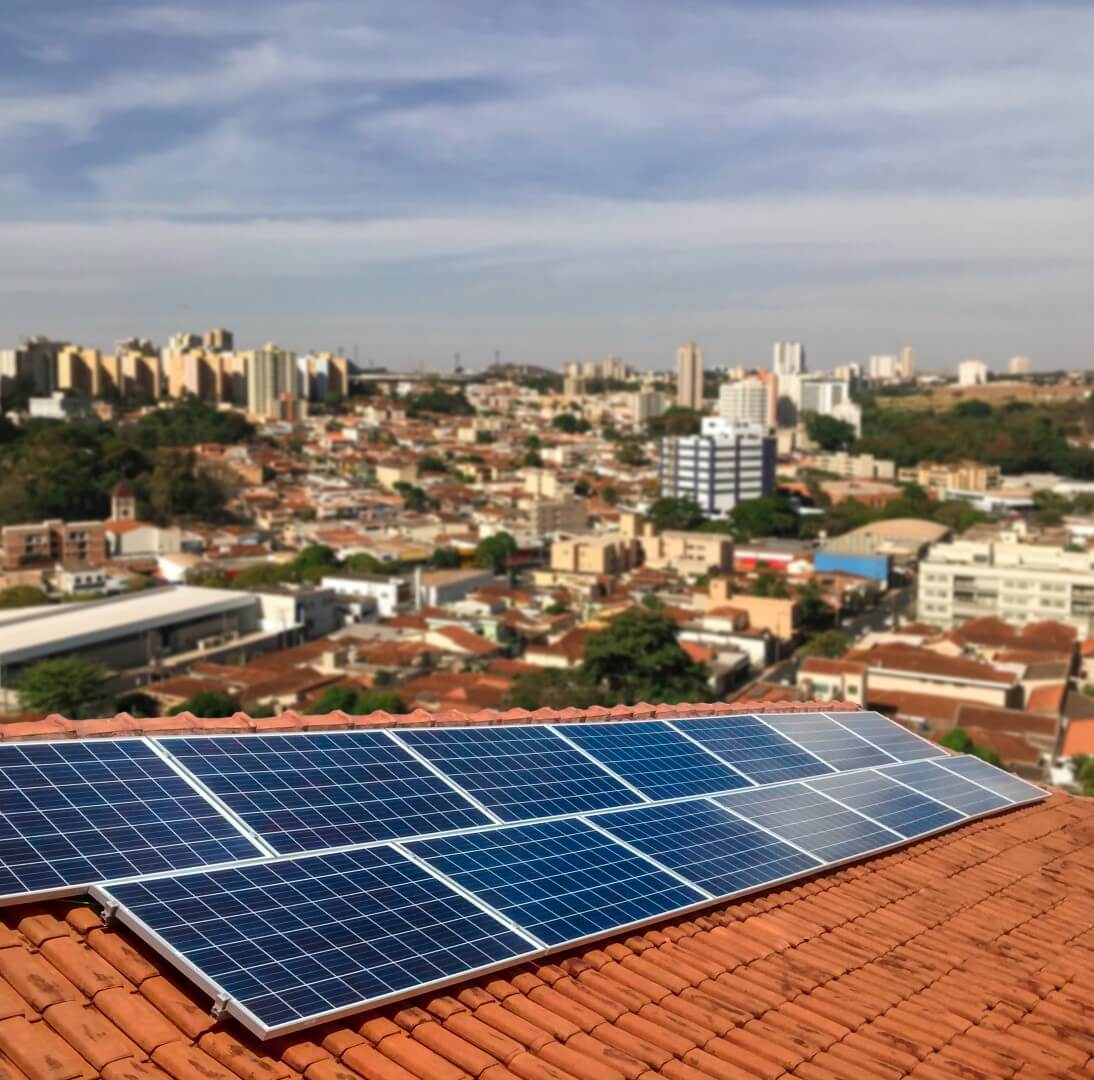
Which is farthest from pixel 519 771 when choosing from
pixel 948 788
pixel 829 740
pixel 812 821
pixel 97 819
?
pixel 948 788

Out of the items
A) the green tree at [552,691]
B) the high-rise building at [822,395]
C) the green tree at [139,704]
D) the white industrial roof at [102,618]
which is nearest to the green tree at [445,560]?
the white industrial roof at [102,618]

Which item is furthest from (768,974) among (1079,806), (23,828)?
(1079,806)

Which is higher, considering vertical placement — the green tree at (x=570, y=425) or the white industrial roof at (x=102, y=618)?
the green tree at (x=570, y=425)

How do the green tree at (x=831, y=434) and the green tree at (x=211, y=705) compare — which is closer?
the green tree at (x=211, y=705)

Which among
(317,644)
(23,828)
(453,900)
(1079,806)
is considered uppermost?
(23,828)

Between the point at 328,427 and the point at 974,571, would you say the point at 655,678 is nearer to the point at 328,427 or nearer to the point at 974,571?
the point at 974,571

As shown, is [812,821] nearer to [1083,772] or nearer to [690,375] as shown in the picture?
[1083,772]

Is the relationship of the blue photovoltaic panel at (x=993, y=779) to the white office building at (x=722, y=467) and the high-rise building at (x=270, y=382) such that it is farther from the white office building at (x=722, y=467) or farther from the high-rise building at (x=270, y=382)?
the high-rise building at (x=270, y=382)
